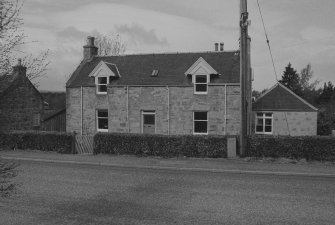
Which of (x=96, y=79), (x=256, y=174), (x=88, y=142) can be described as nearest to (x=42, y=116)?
(x=96, y=79)

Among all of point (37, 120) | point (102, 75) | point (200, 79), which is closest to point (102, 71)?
point (102, 75)

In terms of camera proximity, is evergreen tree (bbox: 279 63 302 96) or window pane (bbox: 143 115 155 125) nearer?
window pane (bbox: 143 115 155 125)

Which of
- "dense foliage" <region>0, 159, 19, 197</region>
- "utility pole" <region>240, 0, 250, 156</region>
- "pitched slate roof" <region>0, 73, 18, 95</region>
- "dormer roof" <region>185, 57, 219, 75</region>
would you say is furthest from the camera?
"dormer roof" <region>185, 57, 219, 75</region>

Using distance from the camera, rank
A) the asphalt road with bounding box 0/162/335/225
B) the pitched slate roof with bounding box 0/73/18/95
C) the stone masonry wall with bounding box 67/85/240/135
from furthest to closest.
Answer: the stone masonry wall with bounding box 67/85/240/135
the asphalt road with bounding box 0/162/335/225
the pitched slate roof with bounding box 0/73/18/95

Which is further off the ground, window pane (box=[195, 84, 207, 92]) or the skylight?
the skylight

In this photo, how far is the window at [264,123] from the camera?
31.6 meters

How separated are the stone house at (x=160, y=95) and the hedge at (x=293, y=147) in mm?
9529

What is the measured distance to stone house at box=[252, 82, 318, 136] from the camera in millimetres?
31047

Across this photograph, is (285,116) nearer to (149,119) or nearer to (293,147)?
(149,119)

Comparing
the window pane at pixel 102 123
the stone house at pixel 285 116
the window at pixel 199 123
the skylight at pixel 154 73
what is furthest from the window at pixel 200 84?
the window pane at pixel 102 123

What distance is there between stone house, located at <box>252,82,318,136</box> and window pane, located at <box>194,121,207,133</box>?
5.21 metres

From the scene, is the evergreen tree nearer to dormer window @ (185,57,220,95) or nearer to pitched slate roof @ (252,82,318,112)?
pitched slate roof @ (252,82,318,112)

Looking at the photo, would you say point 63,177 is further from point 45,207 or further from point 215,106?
point 215,106

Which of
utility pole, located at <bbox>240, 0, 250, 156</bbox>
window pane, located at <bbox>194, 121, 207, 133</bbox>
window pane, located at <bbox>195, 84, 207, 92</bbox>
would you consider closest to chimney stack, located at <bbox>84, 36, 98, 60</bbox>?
window pane, located at <bbox>195, 84, 207, 92</bbox>
